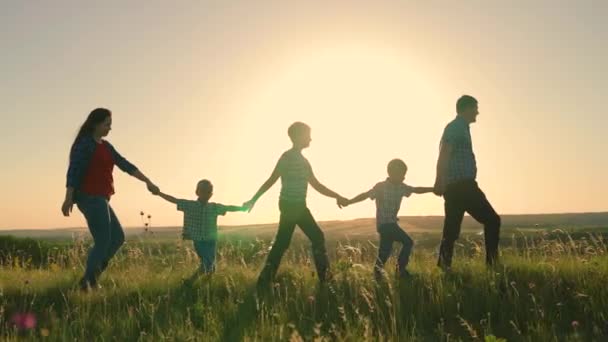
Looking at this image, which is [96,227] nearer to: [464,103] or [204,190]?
[204,190]

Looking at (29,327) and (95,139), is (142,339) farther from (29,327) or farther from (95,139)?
(95,139)

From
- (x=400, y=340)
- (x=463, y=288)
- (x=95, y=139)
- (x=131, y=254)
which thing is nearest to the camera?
(x=400, y=340)

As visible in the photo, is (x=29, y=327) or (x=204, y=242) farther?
(x=204, y=242)

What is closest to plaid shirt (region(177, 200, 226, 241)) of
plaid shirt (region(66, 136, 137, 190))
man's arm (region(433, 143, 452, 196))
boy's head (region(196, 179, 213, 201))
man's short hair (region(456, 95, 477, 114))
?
boy's head (region(196, 179, 213, 201))

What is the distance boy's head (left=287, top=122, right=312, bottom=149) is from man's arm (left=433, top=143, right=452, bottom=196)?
1.84m

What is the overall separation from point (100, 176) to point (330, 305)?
10.8ft

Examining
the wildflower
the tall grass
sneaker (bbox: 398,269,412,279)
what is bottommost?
the wildflower

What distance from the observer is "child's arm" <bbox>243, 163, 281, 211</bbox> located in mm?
8586

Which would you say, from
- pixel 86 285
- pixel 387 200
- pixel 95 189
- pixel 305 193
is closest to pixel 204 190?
pixel 305 193

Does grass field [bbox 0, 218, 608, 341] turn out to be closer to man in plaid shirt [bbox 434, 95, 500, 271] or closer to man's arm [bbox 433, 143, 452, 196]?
man in plaid shirt [bbox 434, 95, 500, 271]

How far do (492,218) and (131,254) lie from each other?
5.85 m

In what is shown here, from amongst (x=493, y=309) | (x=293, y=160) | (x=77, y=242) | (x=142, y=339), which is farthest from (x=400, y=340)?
(x=77, y=242)

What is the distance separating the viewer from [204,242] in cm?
924

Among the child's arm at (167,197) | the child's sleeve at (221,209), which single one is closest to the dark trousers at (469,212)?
the child's sleeve at (221,209)
